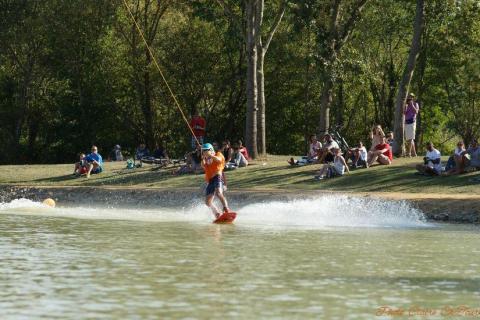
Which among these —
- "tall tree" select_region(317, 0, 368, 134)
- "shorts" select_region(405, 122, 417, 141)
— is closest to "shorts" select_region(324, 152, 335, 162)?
"shorts" select_region(405, 122, 417, 141)

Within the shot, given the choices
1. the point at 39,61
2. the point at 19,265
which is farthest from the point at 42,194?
the point at 39,61

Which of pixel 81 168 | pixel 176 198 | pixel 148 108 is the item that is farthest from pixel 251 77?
pixel 148 108

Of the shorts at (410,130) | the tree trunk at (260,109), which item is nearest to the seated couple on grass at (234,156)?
the tree trunk at (260,109)

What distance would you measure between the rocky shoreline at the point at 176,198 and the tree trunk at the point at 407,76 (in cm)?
760

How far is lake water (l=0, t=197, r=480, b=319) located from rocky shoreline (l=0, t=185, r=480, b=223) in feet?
3.09

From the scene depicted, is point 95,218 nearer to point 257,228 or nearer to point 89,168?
point 257,228

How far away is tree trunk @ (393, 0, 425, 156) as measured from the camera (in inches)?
1400

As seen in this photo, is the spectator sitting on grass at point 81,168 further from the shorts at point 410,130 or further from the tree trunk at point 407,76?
the shorts at point 410,130

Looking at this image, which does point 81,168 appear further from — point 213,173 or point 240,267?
point 240,267

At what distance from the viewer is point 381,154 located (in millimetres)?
34000

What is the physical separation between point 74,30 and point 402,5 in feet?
59.9

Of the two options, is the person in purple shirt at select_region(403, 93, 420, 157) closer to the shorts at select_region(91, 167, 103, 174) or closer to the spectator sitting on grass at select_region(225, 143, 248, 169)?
the spectator sitting on grass at select_region(225, 143, 248, 169)

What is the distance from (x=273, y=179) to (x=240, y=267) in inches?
728

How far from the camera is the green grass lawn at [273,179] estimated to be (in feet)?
97.8
